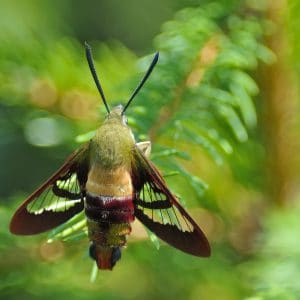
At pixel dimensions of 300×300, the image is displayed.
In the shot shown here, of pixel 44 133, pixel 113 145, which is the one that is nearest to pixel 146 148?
pixel 113 145

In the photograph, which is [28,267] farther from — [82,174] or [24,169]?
[24,169]

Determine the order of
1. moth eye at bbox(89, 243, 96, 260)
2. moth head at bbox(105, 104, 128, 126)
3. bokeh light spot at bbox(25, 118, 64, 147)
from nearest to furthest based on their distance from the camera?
moth eye at bbox(89, 243, 96, 260)
moth head at bbox(105, 104, 128, 126)
bokeh light spot at bbox(25, 118, 64, 147)

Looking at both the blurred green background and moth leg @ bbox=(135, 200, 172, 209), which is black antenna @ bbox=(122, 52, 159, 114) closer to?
the blurred green background

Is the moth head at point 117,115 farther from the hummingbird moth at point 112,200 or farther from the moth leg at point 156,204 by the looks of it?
the moth leg at point 156,204

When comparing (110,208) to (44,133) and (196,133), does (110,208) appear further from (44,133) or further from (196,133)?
(44,133)

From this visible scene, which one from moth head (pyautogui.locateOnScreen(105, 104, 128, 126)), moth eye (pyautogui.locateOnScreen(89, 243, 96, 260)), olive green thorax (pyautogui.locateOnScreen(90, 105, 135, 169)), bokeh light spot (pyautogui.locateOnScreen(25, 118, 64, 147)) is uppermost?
bokeh light spot (pyautogui.locateOnScreen(25, 118, 64, 147))

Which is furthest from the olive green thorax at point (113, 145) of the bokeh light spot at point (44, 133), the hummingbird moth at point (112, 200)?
the bokeh light spot at point (44, 133)

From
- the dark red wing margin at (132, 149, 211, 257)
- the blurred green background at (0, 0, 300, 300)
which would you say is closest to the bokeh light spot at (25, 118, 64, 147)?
the blurred green background at (0, 0, 300, 300)

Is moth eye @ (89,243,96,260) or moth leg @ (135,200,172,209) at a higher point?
moth leg @ (135,200,172,209)
